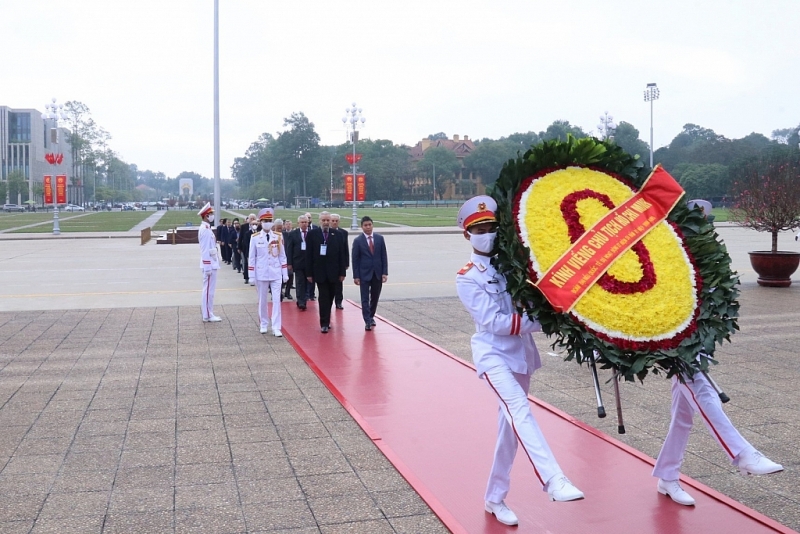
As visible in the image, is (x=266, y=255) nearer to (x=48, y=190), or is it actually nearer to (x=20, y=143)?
(x=48, y=190)

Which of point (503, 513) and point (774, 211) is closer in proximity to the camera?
point (503, 513)

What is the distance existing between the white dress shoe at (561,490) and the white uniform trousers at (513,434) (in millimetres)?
34

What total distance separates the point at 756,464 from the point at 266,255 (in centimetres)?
883

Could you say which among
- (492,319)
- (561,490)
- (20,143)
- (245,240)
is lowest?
(561,490)

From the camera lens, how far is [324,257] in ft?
39.4

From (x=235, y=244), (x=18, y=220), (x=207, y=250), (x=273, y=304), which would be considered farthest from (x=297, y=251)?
(x=18, y=220)

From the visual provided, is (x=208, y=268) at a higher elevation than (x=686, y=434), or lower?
higher

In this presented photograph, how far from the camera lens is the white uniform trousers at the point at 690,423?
4379 mm

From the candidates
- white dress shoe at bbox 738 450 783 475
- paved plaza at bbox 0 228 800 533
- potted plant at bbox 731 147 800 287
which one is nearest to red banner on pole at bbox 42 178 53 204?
paved plaza at bbox 0 228 800 533

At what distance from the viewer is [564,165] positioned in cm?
464

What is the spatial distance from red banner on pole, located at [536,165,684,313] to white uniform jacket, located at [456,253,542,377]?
298mm

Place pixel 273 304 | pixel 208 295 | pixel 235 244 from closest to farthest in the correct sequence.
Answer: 1. pixel 273 304
2. pixel 208 295
3. pixel 235 244

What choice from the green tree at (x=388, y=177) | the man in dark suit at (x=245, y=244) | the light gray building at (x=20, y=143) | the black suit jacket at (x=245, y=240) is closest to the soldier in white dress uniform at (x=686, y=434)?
the man in dark suit at (x=245, y=244)

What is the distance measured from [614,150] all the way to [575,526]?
2220 millimetres
